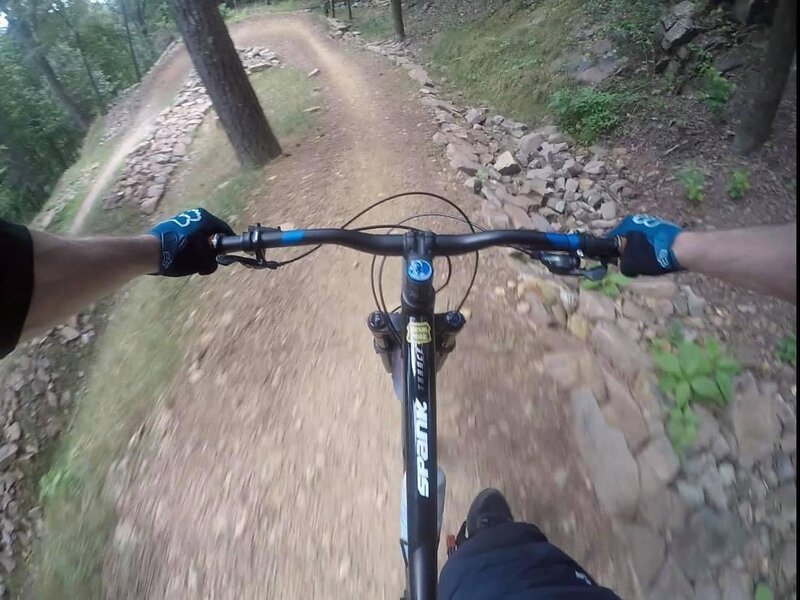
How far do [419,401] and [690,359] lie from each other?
260 centimetres

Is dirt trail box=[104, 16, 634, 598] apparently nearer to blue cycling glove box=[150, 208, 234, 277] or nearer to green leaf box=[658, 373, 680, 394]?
green leaf box=[658, 373, 680, 394]

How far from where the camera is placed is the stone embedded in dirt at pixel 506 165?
6215mm

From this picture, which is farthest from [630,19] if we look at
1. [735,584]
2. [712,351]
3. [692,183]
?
[735,584]

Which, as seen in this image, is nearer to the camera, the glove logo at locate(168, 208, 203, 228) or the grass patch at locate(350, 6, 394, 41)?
the glove logo at locate(168, 208, 203, 228)

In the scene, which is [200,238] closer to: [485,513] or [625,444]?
[485,513]

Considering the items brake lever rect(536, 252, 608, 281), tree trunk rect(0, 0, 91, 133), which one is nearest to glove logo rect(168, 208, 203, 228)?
brake lever rect(536, 252, 608, 281)

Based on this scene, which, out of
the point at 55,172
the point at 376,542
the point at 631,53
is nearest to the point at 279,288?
the point at 376,542

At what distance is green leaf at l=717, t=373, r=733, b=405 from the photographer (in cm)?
321

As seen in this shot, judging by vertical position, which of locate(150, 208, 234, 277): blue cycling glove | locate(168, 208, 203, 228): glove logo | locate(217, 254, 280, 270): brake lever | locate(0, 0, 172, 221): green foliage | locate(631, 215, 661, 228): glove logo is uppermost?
locate(168, 208, 203, 228): glove logo

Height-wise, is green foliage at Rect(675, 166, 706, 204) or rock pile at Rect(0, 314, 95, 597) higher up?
green foliage at Rect(675, 166, 706, 204)

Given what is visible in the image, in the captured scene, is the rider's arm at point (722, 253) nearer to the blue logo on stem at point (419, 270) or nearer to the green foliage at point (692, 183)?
the blue logo on stem at point (419, 270)

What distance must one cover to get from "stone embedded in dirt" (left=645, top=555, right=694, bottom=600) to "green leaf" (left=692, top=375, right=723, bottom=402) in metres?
1.18

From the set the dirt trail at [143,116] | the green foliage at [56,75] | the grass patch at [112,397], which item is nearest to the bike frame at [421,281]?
the grass patch at [112,397]

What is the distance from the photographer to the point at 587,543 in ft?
8.99
